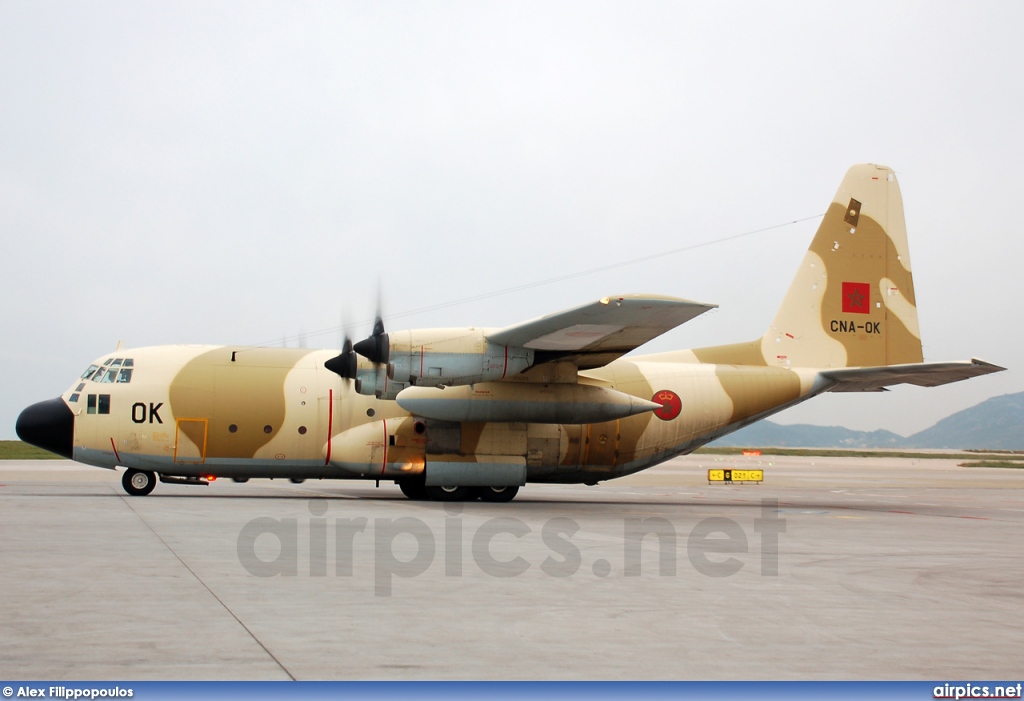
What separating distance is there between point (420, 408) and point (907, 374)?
1219cm

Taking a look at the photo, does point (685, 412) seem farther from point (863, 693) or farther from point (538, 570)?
point (863, 693)

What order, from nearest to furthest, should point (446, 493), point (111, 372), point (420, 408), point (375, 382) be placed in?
point (375, 382)
point (420, 408)
point (111, 372)
point (446, 493)

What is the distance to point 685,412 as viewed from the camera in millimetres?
22766

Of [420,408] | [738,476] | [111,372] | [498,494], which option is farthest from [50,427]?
[738,476]

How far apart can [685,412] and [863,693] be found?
17943 mm

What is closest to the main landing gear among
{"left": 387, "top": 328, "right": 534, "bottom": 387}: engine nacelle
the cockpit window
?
{"left": 387, "top": 328, "right": 534, "bottom": 387}: engine nacelle

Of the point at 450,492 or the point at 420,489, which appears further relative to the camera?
the point at 420,489

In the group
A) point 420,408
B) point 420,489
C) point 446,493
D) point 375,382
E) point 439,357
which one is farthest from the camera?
point 420,489

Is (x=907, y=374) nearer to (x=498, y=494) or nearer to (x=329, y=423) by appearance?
(x=498, y=494)

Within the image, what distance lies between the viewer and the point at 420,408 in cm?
2017

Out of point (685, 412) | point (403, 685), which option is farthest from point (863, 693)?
point (685, 412)

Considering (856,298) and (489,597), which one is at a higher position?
(856,298)

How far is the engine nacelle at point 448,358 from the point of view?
61.4 feet

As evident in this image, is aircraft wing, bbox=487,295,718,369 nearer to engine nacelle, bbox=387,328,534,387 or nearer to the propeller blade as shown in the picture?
engine nacelle, bbox=387,328,534,387
